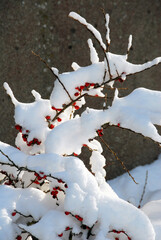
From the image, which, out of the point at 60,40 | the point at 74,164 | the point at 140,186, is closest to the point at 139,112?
the point at 74,164

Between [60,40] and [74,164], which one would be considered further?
[60,40]

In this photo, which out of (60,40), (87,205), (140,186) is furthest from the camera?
(140,186)

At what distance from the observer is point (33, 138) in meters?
1.41

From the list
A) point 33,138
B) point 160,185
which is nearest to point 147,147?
point 160,185


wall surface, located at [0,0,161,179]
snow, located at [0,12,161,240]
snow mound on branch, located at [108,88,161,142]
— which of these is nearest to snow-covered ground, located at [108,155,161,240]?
wall surface, located at [0,0,161,179]

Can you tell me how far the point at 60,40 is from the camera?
9.32ft

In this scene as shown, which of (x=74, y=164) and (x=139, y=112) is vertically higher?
(x=139, y=112)

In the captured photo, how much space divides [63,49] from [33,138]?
1.65 metres

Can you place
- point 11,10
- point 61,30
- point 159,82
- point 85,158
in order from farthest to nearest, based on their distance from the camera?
point 159,82
point 85,158
point 61,30
point 11,10

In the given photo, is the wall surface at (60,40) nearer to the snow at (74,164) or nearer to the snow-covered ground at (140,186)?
the snow-covered ground at (140,186)

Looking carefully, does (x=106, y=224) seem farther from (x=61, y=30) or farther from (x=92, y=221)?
(x=61, y=30)

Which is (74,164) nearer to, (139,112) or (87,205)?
(87,205)

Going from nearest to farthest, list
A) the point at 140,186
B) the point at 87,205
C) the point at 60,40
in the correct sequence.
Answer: the point at 87,205 → the point at 60,40 → the point at 140,186

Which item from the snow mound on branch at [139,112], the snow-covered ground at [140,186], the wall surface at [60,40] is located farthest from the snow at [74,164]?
the snow-covered ground at [140,186]
